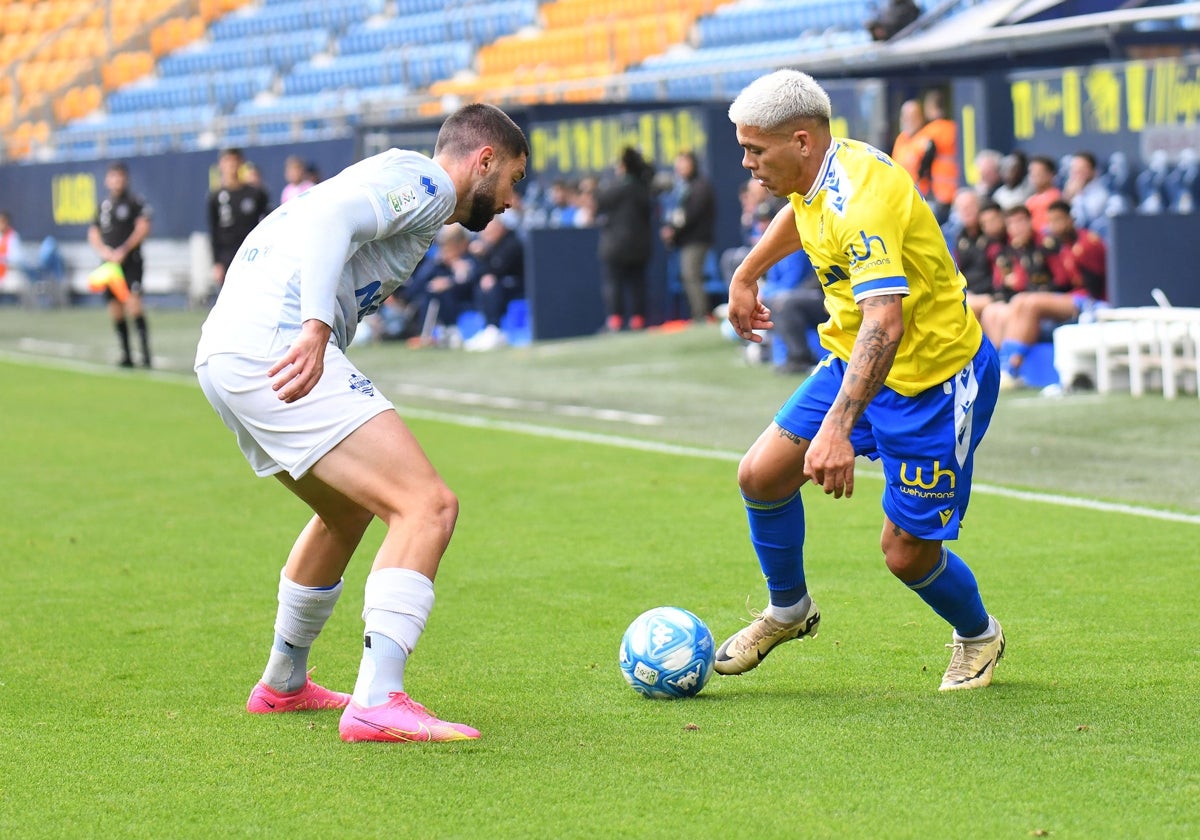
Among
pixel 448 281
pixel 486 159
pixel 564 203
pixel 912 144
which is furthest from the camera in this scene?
pixel 564 203

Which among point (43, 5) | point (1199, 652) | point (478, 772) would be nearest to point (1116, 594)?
point (1199, 652)

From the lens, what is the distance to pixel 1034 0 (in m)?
15.5

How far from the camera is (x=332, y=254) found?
4.28 meters

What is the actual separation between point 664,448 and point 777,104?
21.0 feet

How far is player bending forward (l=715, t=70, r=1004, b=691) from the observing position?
4438 mm

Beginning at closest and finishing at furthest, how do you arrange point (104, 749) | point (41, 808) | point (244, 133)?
point (41, 808), point (104, 749), point (244, 133)

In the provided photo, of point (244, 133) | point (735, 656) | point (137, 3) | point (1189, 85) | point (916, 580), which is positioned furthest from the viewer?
point (137, 3)

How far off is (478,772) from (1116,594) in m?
3.01

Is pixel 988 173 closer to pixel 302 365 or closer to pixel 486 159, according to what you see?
pixel 486 159

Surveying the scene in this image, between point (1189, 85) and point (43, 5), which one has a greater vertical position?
point (43, 5)

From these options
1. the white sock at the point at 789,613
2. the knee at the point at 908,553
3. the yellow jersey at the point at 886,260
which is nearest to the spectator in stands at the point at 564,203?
the white sock at the point at 789,613

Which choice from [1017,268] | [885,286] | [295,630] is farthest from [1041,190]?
[295,630]

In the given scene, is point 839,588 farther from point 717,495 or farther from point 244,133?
point 244,133

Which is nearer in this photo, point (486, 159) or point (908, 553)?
point (486, 159)
